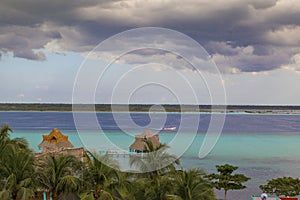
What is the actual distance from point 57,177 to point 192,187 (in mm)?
3826

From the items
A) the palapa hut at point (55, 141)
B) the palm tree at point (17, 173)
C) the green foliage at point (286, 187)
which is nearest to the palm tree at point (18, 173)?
the palm tree at point (17, 173)

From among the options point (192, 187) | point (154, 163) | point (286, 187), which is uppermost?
point (154, 163)

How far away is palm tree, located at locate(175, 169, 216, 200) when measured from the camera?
9766 millimetres

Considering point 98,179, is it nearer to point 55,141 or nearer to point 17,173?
point 17,173

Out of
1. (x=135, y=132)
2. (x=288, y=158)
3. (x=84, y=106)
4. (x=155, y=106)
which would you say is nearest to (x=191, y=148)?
(x=288, y=158)

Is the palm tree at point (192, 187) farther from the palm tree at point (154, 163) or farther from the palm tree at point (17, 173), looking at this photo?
the palm tree at point (17, 173)

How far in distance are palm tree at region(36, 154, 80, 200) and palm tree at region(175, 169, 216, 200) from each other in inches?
112

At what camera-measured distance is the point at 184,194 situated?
984 centimetres

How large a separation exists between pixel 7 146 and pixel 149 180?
4.64m

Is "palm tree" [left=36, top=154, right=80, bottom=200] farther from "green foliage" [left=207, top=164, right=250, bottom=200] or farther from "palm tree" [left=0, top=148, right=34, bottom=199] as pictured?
"green foliage" [left=207, top=164, right=250, bottom=200]

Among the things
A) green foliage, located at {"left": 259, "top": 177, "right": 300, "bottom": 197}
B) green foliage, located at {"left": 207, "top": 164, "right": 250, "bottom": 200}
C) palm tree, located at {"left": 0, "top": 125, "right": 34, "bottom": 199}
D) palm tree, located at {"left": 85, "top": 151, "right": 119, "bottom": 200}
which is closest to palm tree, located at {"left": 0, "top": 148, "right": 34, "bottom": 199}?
palm tree, located at {"left": 0, "top": 125, "right": 34, "bottom": 199}

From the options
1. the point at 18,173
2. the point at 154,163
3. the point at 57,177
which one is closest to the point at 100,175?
the point at 57,177

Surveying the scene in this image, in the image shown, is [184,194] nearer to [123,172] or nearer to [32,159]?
[123,172]

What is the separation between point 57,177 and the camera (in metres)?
11.0
